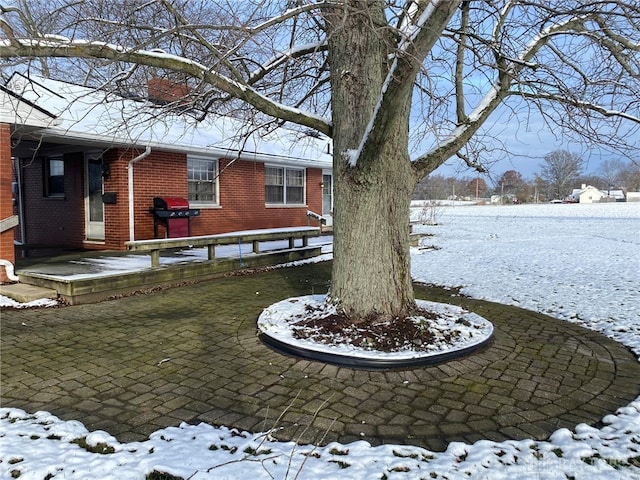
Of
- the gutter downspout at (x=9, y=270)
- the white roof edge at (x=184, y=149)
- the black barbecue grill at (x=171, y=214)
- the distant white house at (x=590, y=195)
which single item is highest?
the distant white house at (x=590, y=195)

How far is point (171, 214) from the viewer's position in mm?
10531

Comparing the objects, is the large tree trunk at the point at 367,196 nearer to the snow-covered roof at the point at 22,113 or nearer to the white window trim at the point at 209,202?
the snow-covered roof at the point at 22,113

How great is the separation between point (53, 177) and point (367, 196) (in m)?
10.2

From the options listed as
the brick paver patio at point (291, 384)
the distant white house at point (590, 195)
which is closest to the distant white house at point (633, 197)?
the distant white house at point (590, 195)

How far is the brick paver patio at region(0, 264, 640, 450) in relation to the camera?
3016 mm

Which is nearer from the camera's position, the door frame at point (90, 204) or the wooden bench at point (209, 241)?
the wooden bench at point (209, 241)

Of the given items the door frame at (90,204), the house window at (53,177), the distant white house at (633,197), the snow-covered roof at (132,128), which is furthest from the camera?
the distant white house at (633,197)

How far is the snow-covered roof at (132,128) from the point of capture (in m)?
6.48

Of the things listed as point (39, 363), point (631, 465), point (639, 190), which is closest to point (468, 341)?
point (631, 465)

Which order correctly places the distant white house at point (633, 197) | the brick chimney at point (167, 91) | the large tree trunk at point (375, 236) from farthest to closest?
the distant white house at point (633, 197) < the brick chimney at point (167, 91) < the large tree trunk at point (375, 236)

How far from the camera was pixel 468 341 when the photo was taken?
14.5 feet

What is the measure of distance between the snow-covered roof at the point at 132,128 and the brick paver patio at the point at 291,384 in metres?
2.61

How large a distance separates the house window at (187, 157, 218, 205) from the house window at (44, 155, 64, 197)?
10.6 ft

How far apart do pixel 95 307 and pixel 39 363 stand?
2.21 meters
